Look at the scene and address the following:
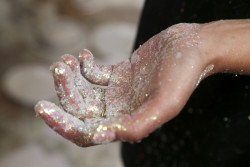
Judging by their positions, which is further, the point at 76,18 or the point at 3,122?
the point at 76,18

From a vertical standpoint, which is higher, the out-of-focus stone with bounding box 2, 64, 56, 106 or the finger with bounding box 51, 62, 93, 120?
the finger with bounding box 51, 62, 93, 120

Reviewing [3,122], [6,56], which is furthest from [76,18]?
[3,122]

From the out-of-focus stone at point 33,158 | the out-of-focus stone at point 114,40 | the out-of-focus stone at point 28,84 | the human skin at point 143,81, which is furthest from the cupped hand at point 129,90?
the out-of-focus stone at point 114,40

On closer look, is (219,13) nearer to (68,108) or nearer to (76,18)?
(68,108)

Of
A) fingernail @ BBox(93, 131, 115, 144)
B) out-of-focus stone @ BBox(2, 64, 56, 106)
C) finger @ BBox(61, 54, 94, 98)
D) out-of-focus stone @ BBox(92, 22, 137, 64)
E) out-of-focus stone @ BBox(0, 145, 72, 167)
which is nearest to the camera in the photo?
fingernail @ BBox(93, 131, 115, 144)

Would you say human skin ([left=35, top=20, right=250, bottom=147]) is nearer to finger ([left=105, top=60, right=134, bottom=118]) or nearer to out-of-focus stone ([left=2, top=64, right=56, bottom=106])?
finger ([left=105, top=60, right=134, bottom=118])

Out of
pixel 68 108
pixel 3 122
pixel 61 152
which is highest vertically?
pixel 68 108

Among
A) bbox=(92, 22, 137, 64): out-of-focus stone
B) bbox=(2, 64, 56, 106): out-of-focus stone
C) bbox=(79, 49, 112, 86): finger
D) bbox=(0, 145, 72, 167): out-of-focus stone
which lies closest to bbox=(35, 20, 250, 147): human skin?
bbox=(79, 49, 112, 86): finger
